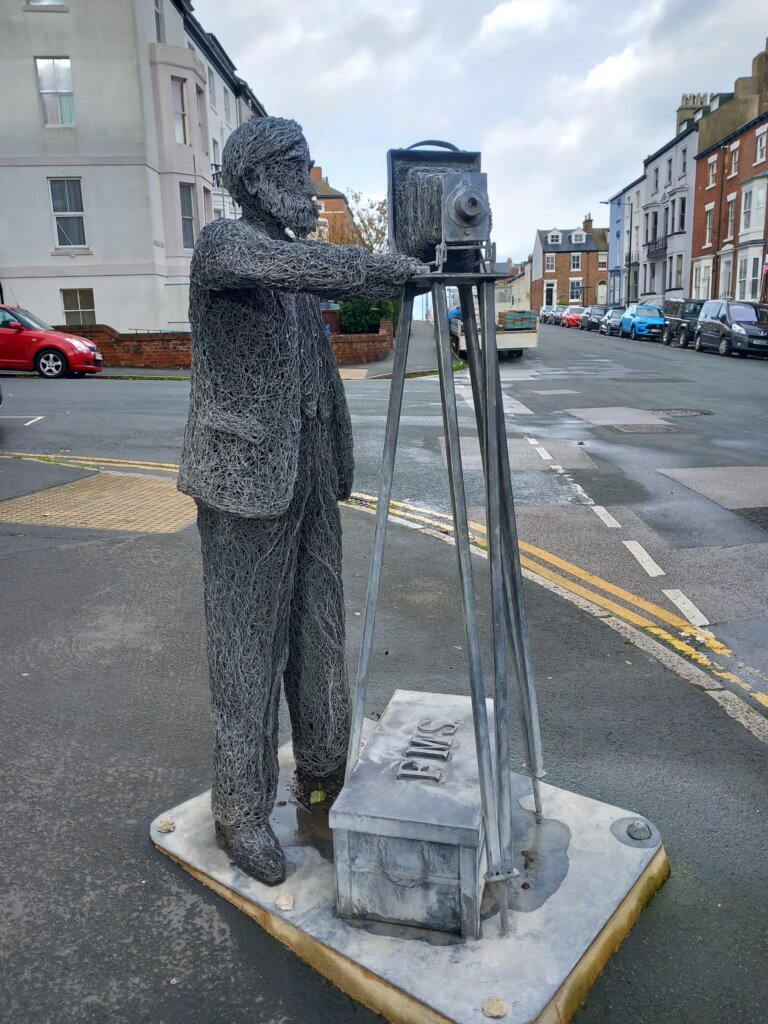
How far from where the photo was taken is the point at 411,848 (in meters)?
2.62

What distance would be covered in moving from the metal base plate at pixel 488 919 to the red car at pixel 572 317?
56.4 m

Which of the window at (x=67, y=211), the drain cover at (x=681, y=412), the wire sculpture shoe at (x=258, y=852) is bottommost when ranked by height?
the drain cover at (x=681, y=412)

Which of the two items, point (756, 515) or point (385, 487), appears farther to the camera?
point (756, 515)

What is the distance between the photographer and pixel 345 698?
3.27m

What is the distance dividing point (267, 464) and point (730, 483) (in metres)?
7.70

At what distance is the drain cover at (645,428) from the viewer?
504 inches

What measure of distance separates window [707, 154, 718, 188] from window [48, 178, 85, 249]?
1455 inches

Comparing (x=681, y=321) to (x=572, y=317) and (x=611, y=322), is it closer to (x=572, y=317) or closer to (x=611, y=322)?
(x=611, y=322)

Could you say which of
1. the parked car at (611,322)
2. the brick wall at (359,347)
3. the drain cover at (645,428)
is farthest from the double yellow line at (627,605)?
the parked car at (611,322)

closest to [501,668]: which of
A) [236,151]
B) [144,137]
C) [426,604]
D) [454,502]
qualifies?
[454,502]

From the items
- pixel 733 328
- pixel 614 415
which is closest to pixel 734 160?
pixel 733 328

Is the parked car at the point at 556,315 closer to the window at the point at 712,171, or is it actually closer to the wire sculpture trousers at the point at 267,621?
the window at the point at 712,171

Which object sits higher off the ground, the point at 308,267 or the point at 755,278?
the point at 755,278

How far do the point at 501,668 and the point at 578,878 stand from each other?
2.80 feet
